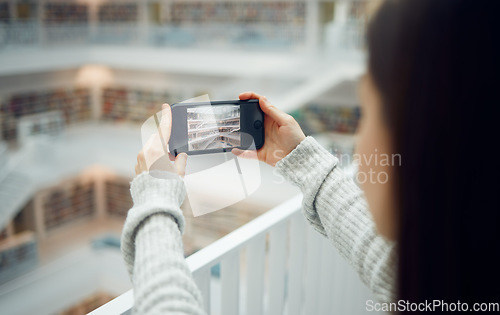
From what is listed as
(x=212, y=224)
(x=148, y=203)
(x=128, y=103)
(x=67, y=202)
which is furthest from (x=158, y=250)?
(x=128, y=103)

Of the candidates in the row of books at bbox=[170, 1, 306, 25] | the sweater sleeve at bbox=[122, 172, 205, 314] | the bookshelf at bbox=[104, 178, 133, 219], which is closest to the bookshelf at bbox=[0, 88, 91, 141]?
the bookshelf at bbox=[104, 178, 133, 219]

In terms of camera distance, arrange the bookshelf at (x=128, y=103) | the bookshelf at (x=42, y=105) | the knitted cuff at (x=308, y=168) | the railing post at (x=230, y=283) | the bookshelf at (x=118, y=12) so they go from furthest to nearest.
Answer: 1. the bookshelf at (x=118, y=12)
2. the bookshelf at (x=128, y=103)
3. the bookshelf at (x=42, y=105)
4. the railing post at (x=230, y=283)
5. the knitted cuff at (x=308, y=168)

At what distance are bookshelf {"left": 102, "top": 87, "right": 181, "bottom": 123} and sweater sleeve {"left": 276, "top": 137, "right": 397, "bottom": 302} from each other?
7759mm

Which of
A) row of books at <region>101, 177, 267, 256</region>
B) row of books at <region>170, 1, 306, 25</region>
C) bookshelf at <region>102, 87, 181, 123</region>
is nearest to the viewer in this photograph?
row of books at <region>101, 177, 267, 256</region>

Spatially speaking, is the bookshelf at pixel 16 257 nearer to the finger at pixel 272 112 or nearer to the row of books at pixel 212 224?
the row of books at pixel 212 224

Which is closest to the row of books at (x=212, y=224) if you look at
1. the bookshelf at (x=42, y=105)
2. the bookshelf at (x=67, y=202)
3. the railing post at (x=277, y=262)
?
the bookshelf at (x=67, y=202)

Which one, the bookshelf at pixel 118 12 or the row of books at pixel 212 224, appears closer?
the row of books at pixel 212 224

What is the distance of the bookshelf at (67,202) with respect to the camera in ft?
24.9

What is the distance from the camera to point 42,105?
786cm

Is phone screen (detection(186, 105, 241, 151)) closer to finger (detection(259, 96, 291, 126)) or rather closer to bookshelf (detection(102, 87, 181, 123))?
finger (detection(259, 96, 291, 126))

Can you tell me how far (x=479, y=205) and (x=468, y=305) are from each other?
82mm

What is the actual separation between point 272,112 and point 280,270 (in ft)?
1.25

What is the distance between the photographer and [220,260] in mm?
780

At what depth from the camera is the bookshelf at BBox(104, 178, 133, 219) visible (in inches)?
322
